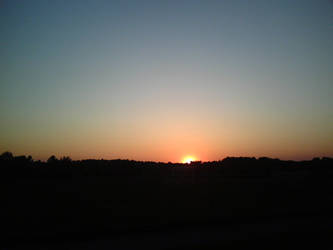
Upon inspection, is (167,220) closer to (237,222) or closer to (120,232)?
(120,232)

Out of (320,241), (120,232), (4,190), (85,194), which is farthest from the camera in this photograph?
(85,194)

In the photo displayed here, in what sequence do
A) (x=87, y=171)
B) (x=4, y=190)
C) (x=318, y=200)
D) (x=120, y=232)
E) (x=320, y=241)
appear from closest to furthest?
(x=320, y=241), (x=120, y=232), (x=4, y=190), (x=318, y=200), (x=87, y=171)

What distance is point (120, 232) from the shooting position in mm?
10820

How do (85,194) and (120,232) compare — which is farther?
(85,194)

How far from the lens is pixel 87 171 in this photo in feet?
90.9

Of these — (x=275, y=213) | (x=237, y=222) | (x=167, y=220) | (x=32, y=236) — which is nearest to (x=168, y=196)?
(x=167, y=220)

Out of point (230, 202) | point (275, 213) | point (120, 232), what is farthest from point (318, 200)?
point (120, 232)

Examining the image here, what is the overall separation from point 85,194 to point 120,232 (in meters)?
5.20

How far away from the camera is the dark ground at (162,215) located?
970 centimetres

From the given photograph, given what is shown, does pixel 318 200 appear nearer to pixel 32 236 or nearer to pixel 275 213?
pixel 275 213

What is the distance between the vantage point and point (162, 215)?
13.0 metres

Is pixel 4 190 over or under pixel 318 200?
over

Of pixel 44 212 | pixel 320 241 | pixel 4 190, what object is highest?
pixel 4 190

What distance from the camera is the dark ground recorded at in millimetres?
9695
